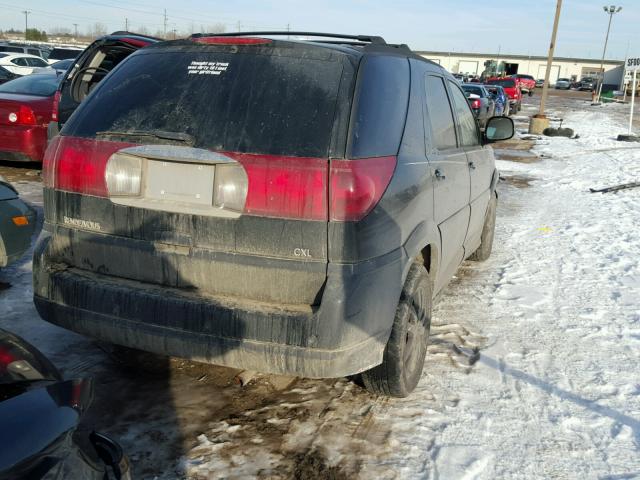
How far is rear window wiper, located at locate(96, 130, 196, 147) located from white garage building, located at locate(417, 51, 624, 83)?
9472cm

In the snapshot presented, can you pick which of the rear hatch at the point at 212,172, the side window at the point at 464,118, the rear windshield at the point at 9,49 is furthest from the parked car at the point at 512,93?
the rear hatch at the point at 212,172

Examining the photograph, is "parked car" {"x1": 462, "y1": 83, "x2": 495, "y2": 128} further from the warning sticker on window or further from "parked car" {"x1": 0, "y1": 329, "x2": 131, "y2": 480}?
"parked car" {"x1": 0, "y1": 329, "x2": 131, "y2": 480}

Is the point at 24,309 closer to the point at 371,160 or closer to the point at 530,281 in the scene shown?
the point at 371,160

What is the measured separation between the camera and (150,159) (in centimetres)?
275

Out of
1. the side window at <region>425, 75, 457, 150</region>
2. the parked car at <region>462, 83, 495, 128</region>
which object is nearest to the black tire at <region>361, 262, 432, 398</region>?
the side window at <region>425, 75, 457, 150</region>

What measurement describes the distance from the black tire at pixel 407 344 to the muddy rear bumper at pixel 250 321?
0.60ft

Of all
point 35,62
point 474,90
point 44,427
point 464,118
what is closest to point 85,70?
point 464,118

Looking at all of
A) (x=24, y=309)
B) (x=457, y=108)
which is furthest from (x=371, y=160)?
(x=24, y=309)

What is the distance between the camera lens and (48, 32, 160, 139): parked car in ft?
23.6

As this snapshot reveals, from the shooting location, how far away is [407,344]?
10.8 feet

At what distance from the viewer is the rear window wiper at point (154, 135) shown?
2729mm

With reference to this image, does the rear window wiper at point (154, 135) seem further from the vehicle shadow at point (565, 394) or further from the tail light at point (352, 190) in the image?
the vehicle shadow at point (565, 394)

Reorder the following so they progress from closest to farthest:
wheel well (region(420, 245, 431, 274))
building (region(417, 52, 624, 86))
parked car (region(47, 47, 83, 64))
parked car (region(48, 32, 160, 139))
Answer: wheel well (region(420, 245, 431, 274)), parked car (region(48, 32, 160, 139)), parked car (region(47, 47, 83, 64)), building (region(417, 52, 624, 86))

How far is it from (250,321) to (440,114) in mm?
2007
